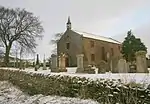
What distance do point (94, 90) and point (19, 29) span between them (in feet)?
130

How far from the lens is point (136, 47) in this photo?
4572 centimetres

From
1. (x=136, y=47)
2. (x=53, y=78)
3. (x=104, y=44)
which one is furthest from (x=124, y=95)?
(x=104, y=44)

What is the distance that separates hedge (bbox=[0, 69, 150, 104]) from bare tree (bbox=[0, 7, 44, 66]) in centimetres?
3327

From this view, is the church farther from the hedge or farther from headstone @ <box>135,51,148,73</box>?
the hedge

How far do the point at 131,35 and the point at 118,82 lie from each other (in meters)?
41.1

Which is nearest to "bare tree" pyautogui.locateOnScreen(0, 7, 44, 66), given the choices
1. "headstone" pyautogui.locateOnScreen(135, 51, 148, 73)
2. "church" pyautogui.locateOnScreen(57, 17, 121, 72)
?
"church" pyautogui.locateOnScreen(57, 17, 121, 72)

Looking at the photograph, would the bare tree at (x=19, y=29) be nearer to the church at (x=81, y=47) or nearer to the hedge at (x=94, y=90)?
the church at (x=81, y=47)

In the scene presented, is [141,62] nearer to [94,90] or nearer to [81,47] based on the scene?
[94,90]

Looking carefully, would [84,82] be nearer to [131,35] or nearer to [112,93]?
[112,93]

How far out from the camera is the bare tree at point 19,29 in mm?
45094

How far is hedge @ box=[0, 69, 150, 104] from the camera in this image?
24.0ft

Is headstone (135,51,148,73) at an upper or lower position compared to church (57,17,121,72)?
lower

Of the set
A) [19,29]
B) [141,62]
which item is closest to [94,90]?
[141,62]

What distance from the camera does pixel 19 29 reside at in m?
46.3
